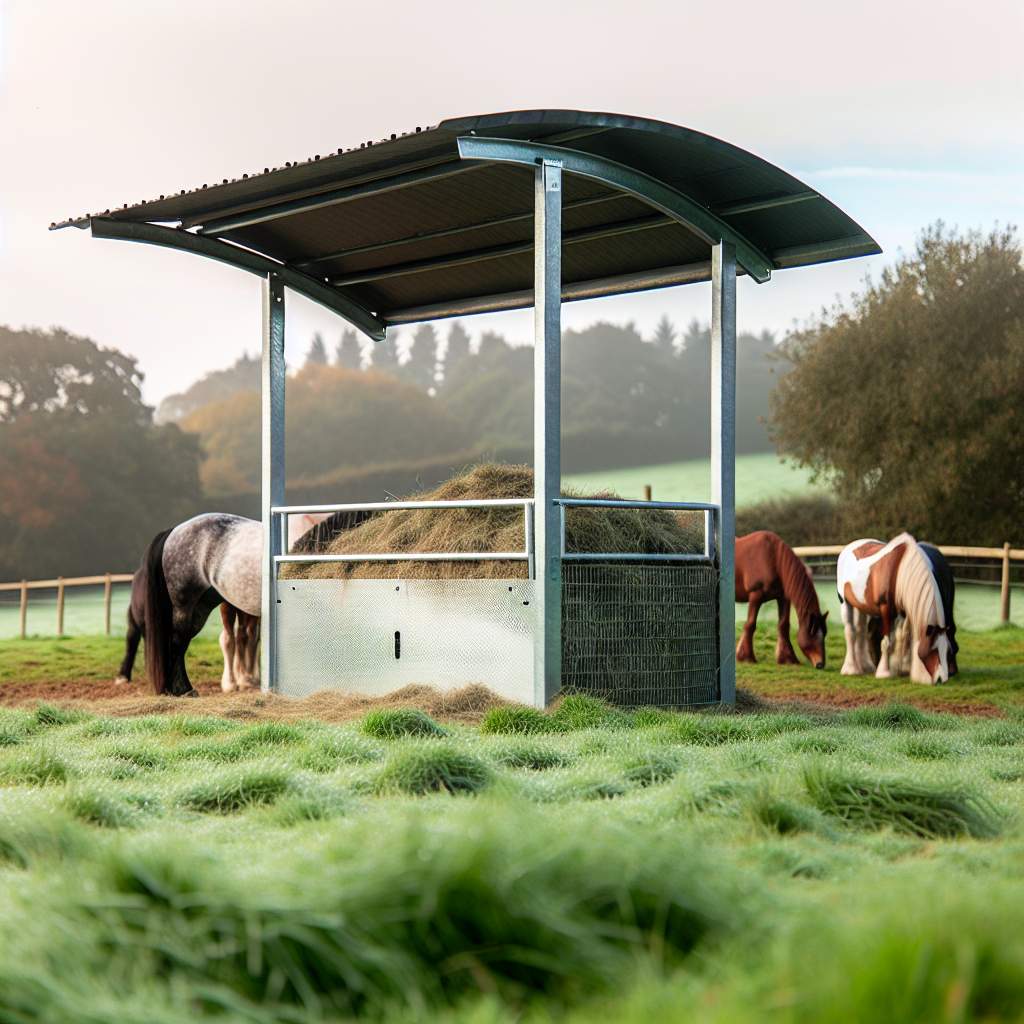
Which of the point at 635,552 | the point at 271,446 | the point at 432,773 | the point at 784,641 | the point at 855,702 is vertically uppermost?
the point at 271,446

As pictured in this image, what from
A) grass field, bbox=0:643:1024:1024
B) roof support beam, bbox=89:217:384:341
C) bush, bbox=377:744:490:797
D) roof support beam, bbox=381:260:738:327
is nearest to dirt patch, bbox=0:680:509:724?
bush, bbox=377:744:490:797

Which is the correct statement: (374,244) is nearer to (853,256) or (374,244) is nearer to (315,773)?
(853,256)

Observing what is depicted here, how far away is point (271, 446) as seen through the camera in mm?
9867

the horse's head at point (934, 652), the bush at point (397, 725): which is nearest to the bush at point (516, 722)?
the bush at point (397, 725)

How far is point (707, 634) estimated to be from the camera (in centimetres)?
870

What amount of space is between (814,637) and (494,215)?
7.02 meters

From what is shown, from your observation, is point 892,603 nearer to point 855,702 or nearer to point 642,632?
point 855,702

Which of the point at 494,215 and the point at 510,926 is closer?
the point at 510,926

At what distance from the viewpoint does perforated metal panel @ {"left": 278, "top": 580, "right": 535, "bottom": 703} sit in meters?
7.82

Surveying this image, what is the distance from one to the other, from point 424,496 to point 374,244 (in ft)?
7.14

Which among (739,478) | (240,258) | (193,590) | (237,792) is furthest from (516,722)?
(739,478)

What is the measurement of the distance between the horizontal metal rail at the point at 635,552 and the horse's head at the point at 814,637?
528 cm

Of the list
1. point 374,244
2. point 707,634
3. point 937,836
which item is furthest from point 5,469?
point 937,836

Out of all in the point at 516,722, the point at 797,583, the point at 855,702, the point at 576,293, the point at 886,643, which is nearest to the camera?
the point at 516,722
